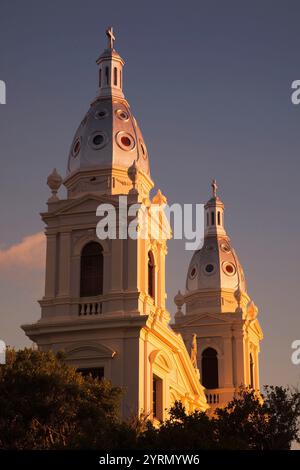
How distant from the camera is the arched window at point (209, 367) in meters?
64.1

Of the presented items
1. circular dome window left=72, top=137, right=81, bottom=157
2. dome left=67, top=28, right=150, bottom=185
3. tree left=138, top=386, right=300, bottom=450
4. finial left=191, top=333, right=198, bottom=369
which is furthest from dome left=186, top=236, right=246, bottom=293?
tree left=138, top=386, right=300, bottom=450

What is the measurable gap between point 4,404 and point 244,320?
31522 mm

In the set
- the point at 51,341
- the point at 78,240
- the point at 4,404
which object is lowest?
the point at 4,404

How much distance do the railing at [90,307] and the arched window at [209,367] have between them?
21763 millimetres

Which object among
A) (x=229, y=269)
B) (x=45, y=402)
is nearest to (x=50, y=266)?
(x=45, y=402)

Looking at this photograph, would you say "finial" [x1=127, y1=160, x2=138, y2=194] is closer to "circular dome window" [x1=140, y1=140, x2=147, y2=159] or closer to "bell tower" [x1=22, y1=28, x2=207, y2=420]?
"bell tower" [x1=22, y1=28, x2=207, y2=420]

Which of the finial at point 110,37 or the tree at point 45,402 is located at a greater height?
the finial at point 110,37

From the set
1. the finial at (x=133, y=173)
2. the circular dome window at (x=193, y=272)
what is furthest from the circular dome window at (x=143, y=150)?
the circular dome window at (x=193, y=272)

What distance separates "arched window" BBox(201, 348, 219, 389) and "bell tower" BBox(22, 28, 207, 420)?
14.9 m

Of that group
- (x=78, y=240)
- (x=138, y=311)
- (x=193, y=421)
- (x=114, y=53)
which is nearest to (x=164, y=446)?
(x=193, y=421)

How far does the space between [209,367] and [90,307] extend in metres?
22.1

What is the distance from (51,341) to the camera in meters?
43.5

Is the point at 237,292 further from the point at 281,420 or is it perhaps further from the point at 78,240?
the point at 281,420

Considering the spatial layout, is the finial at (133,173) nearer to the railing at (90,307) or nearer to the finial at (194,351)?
the railing at (90,307)
